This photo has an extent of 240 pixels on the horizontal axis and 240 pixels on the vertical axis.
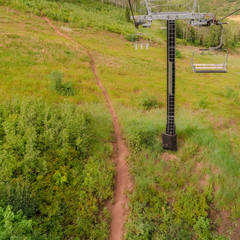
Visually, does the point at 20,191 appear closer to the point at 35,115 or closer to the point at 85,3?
the point at 35,115

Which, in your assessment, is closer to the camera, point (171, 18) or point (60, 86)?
point (171, 18)

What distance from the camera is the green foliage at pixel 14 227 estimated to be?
202 inches

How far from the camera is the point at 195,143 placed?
9.62 metres

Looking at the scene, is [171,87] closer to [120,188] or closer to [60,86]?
[120,188]

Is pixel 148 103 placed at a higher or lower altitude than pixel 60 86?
lower

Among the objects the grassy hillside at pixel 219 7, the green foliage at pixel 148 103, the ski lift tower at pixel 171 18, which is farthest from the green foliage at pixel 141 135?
the grassy hillside at pixel 219 7

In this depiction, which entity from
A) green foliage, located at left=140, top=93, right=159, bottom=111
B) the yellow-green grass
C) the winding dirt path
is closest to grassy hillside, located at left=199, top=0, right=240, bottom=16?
green foliage, located at left=140, top=93, right=159, bottom=111

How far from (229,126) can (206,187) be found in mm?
4806

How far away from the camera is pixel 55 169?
8195mm

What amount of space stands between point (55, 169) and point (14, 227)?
9.05 ft

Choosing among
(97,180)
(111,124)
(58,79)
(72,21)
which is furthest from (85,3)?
(97,180)

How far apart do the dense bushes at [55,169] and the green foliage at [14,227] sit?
0.47 m

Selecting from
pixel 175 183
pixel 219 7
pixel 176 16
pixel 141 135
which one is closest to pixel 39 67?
pixel 141 135

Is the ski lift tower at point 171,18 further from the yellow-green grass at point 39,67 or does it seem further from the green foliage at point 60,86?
the green foliage at point 60,86
